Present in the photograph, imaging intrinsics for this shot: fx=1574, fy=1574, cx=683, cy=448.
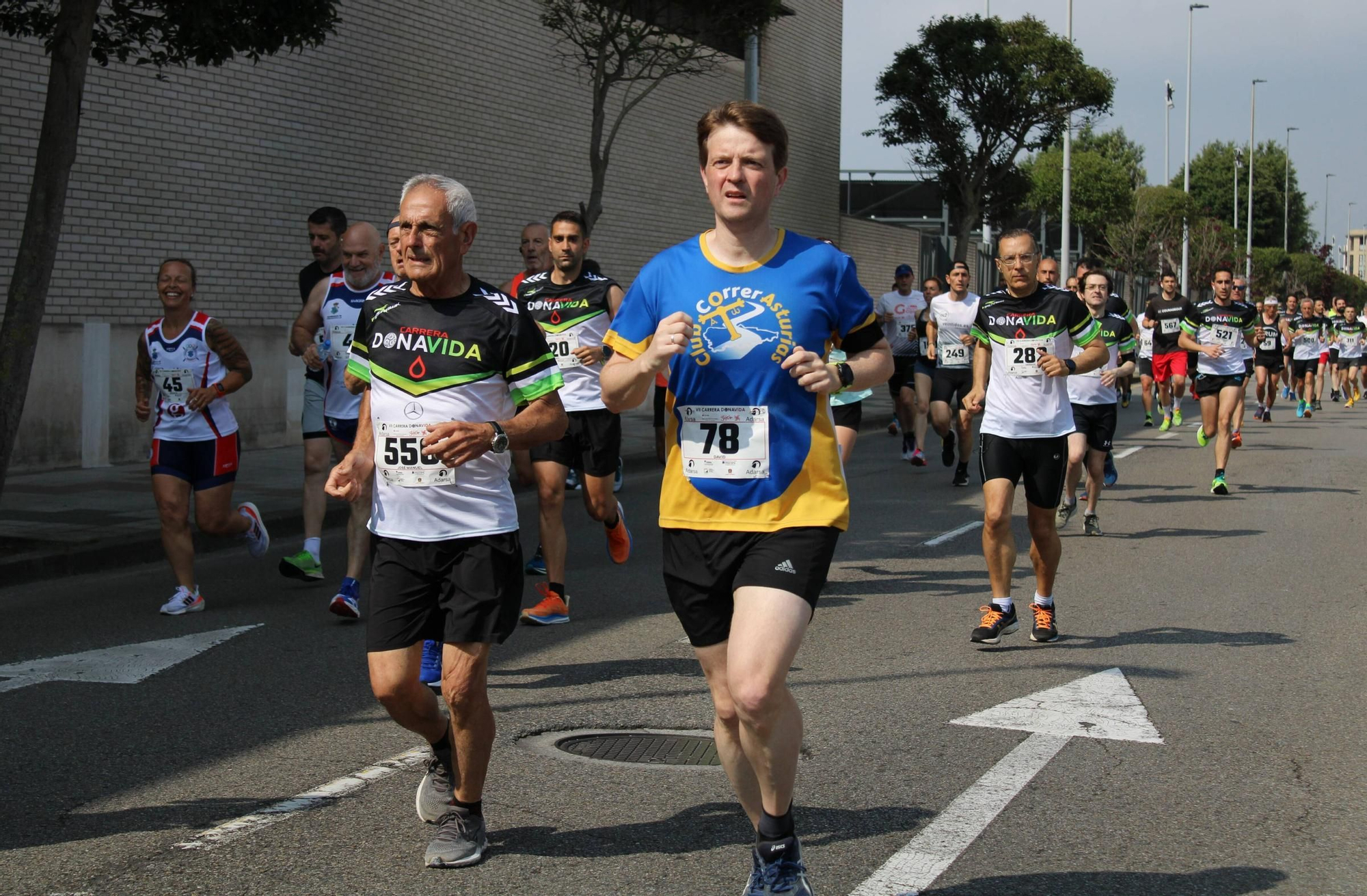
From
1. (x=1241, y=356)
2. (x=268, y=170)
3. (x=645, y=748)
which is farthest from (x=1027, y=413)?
(x=268, y=170)

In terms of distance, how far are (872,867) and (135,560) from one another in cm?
703

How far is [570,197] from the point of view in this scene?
22.8m

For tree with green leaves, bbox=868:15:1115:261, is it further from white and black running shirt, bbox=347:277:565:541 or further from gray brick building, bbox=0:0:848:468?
white and black running shirt, bbox=347:277:565:541

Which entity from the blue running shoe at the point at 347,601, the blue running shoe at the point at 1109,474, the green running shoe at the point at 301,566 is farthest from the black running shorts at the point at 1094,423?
the blue running shoe at the point at 347,601

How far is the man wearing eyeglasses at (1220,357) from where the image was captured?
14711 millimetres

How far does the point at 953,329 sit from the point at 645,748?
33.9ft

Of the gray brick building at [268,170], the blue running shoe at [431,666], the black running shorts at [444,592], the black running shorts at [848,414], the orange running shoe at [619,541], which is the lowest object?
the blue running shoe at [431,666]

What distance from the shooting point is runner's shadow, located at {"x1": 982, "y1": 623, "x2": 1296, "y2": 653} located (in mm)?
7578

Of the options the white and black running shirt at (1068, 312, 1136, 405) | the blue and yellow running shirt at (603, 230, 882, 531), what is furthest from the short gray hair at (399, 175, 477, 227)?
the white and black running shirt at (1068, 312, 1136, 405)

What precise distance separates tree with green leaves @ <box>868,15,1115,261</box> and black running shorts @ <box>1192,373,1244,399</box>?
1875 cm

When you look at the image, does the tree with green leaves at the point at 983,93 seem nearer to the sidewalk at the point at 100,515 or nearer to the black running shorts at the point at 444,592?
the sidewalk at the point at 100,515

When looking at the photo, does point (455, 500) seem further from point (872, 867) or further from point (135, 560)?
point (135, 560)

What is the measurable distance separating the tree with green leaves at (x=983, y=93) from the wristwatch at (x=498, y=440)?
3014cm

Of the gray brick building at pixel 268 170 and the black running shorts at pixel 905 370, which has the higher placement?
the gray brick building at pixel 268 170
